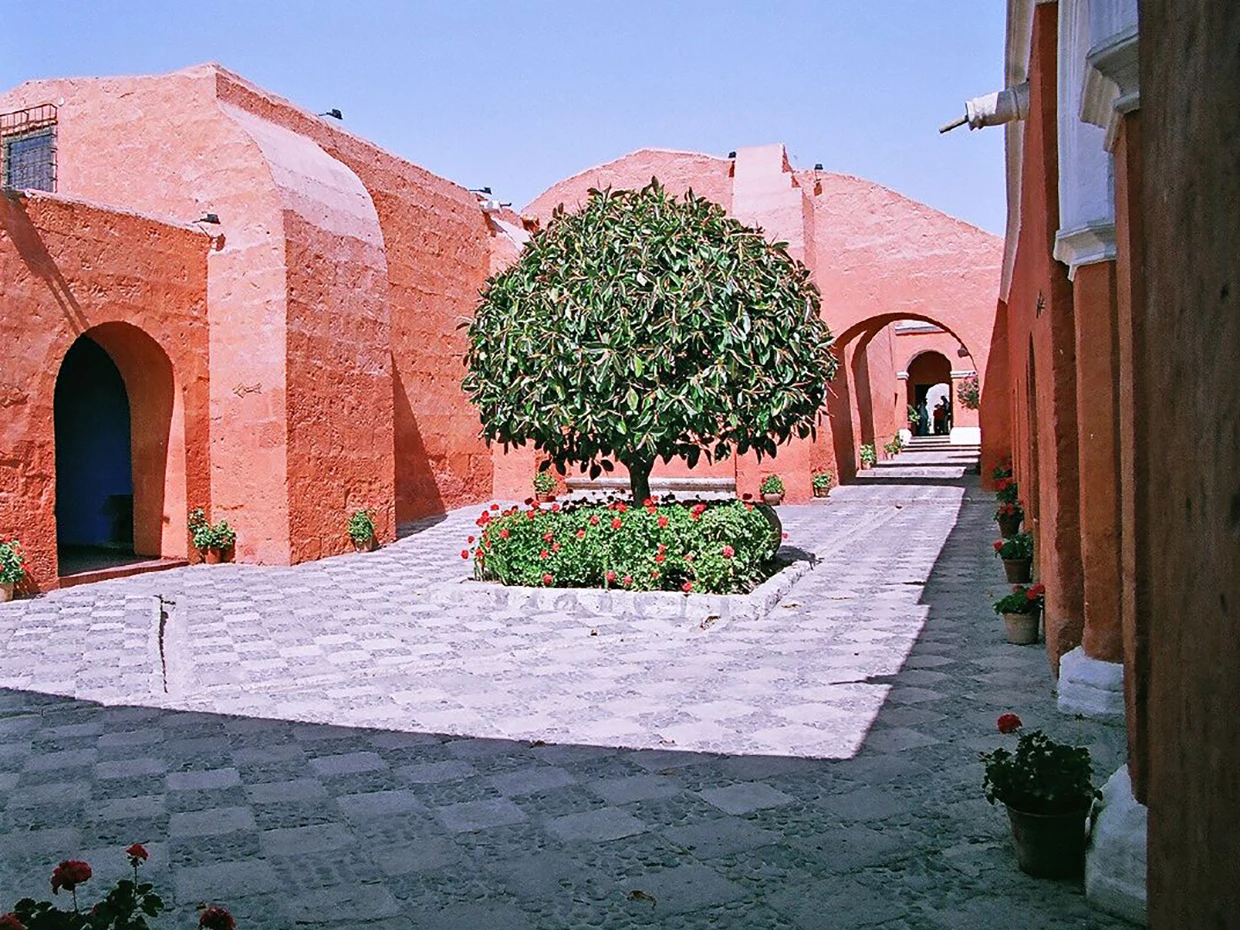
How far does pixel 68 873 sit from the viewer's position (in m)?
2.40

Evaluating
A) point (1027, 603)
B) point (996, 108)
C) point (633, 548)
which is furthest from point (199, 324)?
point (1027, 603)

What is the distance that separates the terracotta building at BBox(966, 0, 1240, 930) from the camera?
1229mm

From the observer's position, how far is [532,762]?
15.1 feet

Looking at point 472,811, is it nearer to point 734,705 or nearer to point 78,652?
point 734,705

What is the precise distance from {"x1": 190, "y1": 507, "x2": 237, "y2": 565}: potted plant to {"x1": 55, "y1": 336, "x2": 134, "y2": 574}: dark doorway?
1.70 metres

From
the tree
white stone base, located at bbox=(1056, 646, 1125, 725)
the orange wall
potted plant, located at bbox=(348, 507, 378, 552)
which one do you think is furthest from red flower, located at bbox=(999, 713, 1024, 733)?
potted plant, located at bbox=(348, 507, 378, 552)

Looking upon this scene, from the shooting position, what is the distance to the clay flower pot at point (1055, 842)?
318 centimetres

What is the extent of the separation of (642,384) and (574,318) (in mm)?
887

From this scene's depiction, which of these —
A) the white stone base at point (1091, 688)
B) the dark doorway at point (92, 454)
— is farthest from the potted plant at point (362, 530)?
the white stone base at point (1091, 688)

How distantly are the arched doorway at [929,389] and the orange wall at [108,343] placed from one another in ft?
114

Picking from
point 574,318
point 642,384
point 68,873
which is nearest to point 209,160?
point 574,318

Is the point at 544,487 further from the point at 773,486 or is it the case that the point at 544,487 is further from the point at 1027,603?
the point at 1027,603

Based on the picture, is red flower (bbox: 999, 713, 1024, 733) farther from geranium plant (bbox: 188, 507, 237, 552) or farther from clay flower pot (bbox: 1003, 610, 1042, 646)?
geranium plant (bbox: 188, 507, 237, 552)

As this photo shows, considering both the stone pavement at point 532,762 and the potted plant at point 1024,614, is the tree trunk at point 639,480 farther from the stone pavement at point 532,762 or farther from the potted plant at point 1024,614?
the potted plant at point 1024,614
